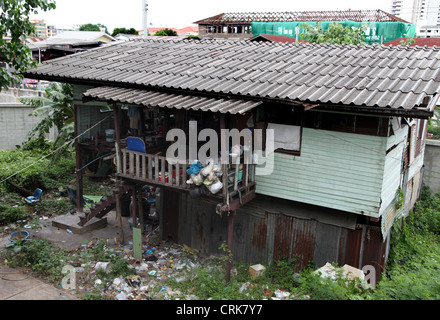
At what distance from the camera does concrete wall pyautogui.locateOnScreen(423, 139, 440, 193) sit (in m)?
16.0

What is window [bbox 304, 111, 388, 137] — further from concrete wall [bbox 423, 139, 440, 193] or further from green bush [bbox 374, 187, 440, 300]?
concrete wall [bbox 423, 139, 440, 193]

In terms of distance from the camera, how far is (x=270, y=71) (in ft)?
33.1

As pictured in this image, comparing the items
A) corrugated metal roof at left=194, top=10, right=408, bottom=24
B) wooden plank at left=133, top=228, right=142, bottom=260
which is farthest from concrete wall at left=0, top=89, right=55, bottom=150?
corrugated metal roof at left=194, top=10, right=408, bottom=24

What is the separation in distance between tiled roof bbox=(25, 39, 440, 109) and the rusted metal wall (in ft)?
9.67

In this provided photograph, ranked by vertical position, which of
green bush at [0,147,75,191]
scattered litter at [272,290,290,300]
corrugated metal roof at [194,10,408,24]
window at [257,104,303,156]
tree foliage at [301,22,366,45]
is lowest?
scattered litter at [272,290,290,300]

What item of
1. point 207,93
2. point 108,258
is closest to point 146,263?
point 108,258

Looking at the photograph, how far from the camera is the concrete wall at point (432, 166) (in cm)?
1597

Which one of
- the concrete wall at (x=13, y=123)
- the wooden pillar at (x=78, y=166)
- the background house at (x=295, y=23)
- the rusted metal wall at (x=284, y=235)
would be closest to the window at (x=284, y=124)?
the rusted metal wall at (x=284, y=235)

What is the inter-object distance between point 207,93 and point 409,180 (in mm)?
8118

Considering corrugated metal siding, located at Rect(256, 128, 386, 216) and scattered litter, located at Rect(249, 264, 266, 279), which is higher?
corrugated metal siding, located at Rect(256, 128, 386, 216)

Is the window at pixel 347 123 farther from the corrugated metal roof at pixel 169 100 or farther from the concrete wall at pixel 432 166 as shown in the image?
the concrete wall at pixel 432 166

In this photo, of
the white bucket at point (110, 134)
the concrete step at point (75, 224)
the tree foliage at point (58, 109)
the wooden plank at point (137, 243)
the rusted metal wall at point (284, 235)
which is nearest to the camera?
the rusted metal wall at point (284, 235)

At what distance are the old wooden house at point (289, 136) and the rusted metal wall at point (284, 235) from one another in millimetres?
28

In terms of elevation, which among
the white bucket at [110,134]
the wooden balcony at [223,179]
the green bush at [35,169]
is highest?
the white bucket at [110,134]
